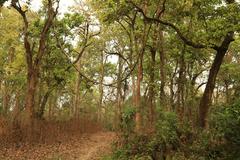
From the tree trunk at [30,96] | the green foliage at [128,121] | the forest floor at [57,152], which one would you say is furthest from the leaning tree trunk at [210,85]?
the tree trunk at [30,96]

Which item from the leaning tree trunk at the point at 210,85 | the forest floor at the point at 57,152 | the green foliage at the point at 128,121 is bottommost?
the forest floor at the point at 57,152

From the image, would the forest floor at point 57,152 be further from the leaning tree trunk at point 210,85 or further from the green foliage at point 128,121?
the leaning tree trunk at point 210,85

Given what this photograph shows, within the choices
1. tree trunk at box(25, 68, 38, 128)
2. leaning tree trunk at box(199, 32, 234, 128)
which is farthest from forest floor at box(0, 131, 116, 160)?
leaning tree trunk at box(199, 32, 234, 128)

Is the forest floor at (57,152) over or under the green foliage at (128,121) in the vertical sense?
Answer: under

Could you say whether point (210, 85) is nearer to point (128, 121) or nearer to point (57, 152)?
point (128, 121)

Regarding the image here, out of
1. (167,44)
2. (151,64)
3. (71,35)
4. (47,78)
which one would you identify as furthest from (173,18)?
(47,78)

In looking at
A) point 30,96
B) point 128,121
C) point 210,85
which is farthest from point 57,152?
point 210,85

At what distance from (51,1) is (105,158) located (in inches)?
414

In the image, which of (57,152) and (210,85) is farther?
(210,85)

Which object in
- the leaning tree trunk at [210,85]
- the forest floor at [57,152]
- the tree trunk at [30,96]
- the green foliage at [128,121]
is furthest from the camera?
the tree trunk at [30,96]

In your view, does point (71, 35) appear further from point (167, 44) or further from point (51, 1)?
point (167, 44)

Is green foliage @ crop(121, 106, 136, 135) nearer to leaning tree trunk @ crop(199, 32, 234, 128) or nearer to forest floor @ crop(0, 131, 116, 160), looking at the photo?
forest floor @ crop(0, 131, 116, 160)

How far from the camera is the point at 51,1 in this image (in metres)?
20.6

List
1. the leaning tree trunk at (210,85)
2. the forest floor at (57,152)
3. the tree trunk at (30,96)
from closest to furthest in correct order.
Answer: the forest floor at (57,152)
the leaning tree trunk at (210,85)
the tree trunk at (30,96)
